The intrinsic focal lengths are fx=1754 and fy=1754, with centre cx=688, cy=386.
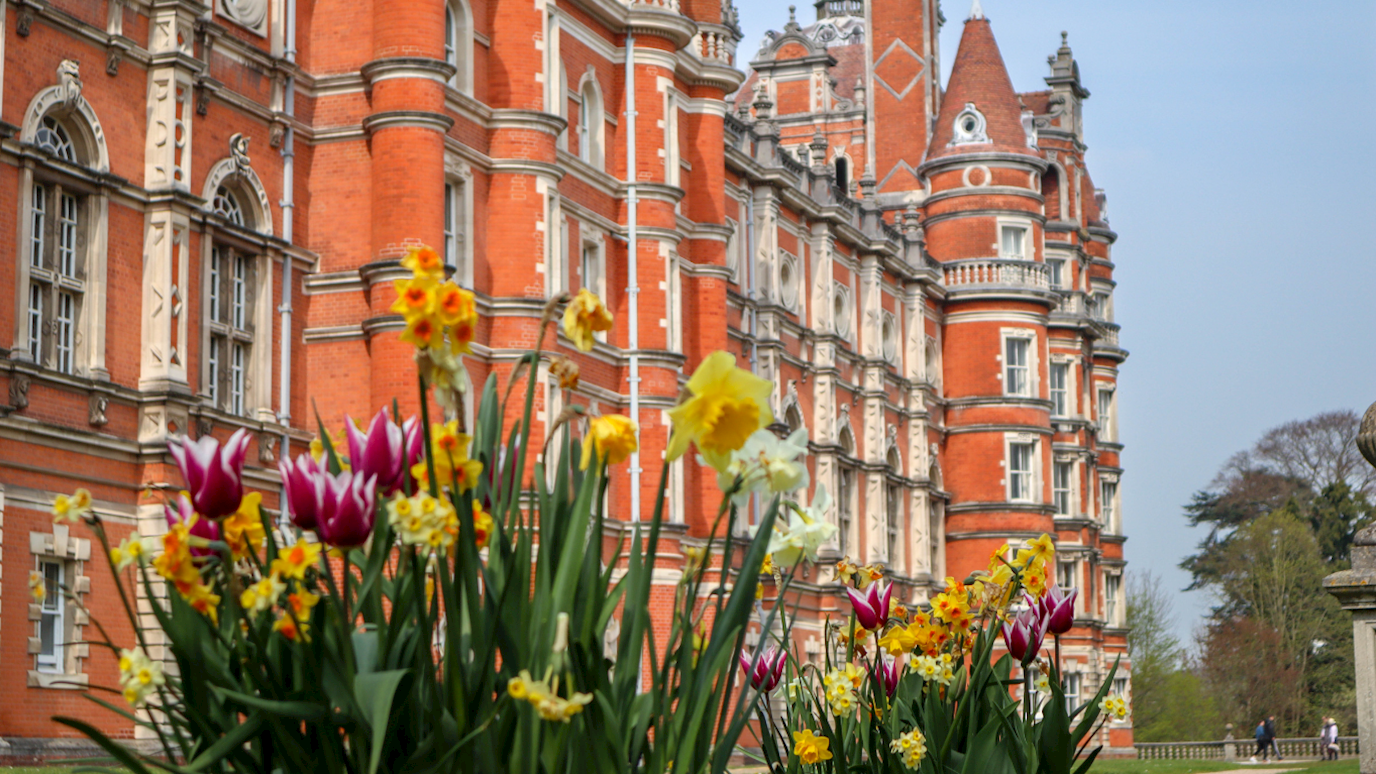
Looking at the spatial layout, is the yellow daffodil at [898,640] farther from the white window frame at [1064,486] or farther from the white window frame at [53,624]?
the white window frame at [1064,486]

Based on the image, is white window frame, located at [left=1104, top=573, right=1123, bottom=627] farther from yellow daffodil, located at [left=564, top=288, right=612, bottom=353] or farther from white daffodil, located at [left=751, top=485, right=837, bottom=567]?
yellow daffodil, located at [left=564, top=288, right=612, bottom=353]

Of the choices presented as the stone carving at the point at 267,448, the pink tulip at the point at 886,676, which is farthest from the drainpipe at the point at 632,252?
the pink tulip at the point at 886,676

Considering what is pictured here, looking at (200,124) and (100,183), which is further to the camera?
(200,124)

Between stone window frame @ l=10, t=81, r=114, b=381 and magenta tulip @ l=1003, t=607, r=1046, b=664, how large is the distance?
13990 millimetres

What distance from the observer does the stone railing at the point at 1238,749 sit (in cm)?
4822

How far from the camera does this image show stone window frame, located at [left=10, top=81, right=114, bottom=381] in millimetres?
18766

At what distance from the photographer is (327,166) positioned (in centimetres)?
2456

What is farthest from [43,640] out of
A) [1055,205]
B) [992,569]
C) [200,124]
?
[1055,205]

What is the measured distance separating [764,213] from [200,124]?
19161mm

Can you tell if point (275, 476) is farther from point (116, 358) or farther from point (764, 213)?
point (764, 213)

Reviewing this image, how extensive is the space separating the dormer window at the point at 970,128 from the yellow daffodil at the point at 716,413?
47.2 m

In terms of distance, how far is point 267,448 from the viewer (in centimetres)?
2245

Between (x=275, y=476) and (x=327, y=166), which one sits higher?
(x=327, y=166)

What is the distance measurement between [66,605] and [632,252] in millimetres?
13318
